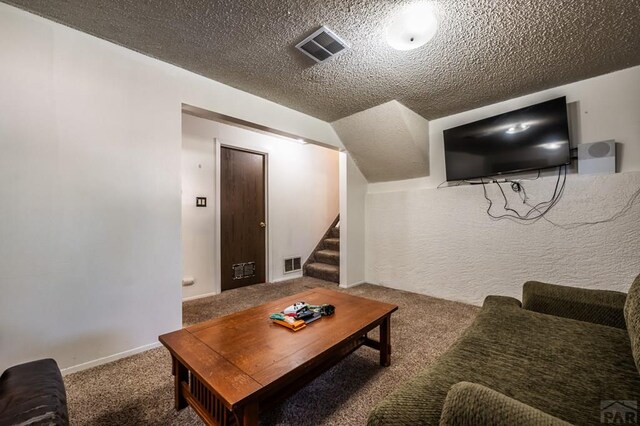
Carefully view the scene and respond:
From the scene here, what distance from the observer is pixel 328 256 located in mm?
4402

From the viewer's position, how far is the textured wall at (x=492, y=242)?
2.22 metres

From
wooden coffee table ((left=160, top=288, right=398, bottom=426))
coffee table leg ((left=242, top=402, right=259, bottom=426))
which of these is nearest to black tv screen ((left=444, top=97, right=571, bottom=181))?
wooden coffee table ((left=160, top=288, right=398, bottom=426))

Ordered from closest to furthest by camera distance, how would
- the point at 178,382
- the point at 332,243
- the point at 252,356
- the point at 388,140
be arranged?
1. the point at 252,356
2. the point at 178,382
3. the point at 388,140
4. the point at 332,243

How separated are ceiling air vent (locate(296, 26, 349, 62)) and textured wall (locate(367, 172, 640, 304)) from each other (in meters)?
2.15

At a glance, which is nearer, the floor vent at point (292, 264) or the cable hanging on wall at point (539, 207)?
the cable hanging on wall at point (539, 207)

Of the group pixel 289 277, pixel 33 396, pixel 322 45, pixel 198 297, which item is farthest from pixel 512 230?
pixel 198 297

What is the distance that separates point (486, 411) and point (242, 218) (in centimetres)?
355

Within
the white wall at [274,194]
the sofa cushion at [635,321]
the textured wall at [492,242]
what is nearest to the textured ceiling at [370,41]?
the textured wall at [492,242]

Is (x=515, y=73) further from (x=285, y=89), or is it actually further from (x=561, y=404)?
(x=561, y=404)

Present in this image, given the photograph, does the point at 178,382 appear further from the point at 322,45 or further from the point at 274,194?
the point at 274,194

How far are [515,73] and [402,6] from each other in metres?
1.42

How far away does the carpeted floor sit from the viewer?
1.34 metres

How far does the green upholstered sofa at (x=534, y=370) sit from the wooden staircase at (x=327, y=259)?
2685 millimetres

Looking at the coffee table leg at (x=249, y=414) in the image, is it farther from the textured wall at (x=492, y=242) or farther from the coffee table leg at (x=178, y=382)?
the textured wall at (x=492, y=242)
